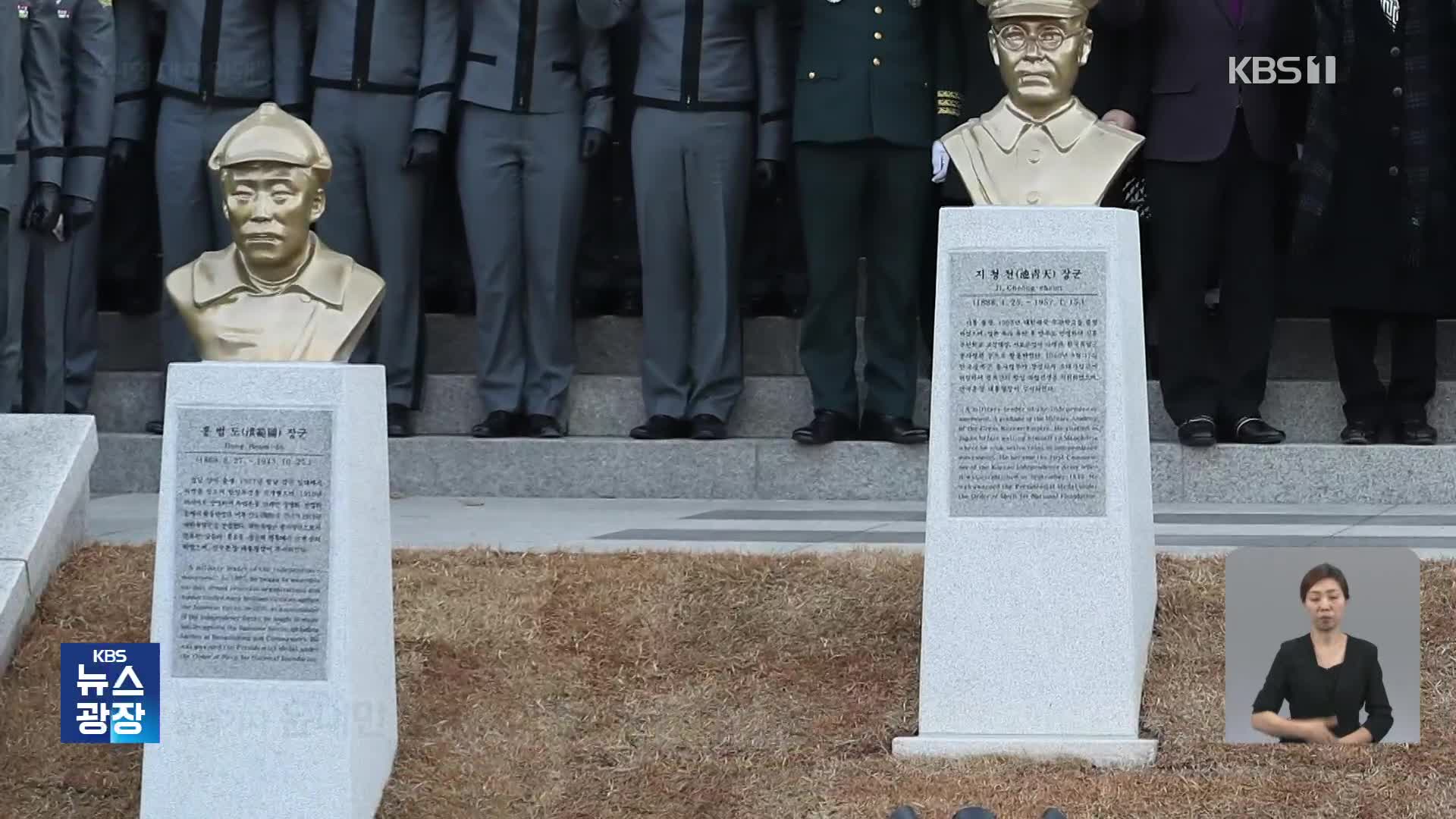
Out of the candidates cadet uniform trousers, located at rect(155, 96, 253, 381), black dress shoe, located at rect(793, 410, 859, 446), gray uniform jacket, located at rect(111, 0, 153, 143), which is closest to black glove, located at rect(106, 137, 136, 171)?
gray uniform jacket, located at rect(111, 0, 153, 143)

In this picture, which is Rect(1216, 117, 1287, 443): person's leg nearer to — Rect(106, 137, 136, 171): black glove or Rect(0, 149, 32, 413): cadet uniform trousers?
Rect(106, 137, 136, 171): black glove

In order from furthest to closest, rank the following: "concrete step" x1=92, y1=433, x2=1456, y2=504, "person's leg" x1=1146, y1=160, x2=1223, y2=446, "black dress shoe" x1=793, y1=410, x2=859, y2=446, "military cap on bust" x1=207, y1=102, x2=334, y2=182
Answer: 1. "black dress shoe" x1=793, y1=410, x2=859, y2=446
2. "person's leg" x1=1146, y1=160, x2=1223, y2=446
3. "concrete step" x1=92, y1=433, x2=1456, y2=504
4. "military cap on bust" x1=207, y1=102, x2=334, y2=182

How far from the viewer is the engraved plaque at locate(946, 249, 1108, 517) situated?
564 cm

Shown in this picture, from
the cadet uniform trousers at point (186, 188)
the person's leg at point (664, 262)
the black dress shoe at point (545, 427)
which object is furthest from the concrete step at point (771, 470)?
the cadet uniform trousers at point (186, 188)

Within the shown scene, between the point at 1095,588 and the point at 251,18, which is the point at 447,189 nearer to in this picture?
the point at 251,18

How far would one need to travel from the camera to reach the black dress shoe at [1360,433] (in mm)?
8281

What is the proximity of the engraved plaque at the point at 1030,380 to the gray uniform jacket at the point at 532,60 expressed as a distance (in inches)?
143

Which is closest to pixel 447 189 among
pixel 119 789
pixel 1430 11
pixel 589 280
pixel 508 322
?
pixel 589 280

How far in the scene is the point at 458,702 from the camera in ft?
19.5

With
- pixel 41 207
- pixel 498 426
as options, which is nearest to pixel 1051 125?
pixel 498 426

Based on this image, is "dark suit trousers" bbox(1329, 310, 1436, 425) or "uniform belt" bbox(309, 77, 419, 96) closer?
"dark suit trousers" bbox(1329, 310, 1436, 425)

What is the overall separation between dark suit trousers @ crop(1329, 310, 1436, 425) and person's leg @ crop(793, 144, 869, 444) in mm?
1789

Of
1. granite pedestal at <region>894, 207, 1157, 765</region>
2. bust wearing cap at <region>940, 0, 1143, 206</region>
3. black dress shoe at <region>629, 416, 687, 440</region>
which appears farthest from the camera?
black dress shoe at <region>629, 416, 687, 440</region>

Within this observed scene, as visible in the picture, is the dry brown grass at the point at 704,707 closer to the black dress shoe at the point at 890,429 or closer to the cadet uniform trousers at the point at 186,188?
the black dress shoe at the point at 890,429
